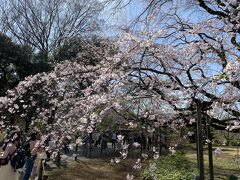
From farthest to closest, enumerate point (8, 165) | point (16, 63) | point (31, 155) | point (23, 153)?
point (16, 63) → point (31, 155) → point (23, 153) → point (8, 165)

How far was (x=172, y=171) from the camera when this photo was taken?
31.8 feet

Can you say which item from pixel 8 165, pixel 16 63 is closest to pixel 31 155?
pixel 8 165

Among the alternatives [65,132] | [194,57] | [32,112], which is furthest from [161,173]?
[32,112]

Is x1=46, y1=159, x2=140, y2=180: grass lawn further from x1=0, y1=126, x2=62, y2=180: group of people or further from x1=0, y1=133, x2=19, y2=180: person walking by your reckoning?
x1=0, y1=133, x2=19, y2=180: person walking

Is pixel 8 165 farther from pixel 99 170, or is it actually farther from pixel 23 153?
pixel 99 170

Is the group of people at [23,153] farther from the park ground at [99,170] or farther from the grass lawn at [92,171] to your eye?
the park ground at [99,170]

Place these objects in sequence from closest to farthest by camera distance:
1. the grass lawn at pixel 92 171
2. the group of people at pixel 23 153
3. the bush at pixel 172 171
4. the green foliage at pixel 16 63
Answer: the group of people at pixel 23 153
the bush at pixel 172 171
the grass lawn at pixel 92 171
the green foliage at pixel 16 63

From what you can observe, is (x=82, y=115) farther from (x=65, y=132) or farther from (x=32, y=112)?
(x=32, y=112)

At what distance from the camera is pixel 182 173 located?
913cm

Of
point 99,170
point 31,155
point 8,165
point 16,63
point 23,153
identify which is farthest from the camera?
point 16,63

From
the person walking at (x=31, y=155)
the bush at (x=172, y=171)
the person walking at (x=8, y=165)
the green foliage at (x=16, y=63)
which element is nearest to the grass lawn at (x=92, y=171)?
the bush at (x=172, y=171)

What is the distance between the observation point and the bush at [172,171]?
345 inches

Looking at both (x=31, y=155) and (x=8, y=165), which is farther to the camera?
(x=31, y=155)

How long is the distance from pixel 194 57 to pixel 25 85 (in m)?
4.45
